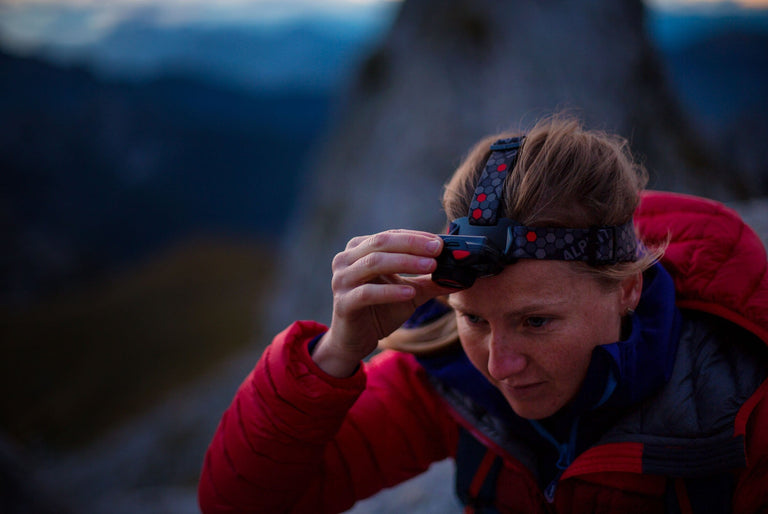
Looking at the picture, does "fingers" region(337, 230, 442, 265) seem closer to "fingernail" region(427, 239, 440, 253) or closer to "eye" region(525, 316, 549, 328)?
"fingernail" region(427, 239, 440, 253)

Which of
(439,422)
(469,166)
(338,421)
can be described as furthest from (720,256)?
(338,421)

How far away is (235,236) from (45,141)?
8068 mm

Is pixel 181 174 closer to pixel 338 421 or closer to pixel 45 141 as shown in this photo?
pixel 45 141

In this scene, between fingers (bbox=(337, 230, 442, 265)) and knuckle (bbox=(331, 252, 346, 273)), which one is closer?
fingers (bbox=(337, 230, 442, 265))

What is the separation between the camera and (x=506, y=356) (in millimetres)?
1867

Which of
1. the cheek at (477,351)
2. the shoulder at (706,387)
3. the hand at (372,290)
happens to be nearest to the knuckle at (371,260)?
the hand at (372,290)

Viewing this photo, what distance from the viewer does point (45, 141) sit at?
19.7 m

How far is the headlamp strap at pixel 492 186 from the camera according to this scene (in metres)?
1.83

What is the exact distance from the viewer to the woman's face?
179 cm

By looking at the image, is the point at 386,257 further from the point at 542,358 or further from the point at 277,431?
the point at 277,431

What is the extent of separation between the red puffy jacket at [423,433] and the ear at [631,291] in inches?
11.8

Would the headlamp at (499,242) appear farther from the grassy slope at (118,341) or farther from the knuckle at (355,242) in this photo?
the grassy slope at (118,341)

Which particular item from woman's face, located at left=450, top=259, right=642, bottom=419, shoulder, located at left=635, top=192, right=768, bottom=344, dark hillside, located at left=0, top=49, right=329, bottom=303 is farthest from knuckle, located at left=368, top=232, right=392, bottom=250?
dark hillside, located at left=0, top=49, right=329, bottom=303

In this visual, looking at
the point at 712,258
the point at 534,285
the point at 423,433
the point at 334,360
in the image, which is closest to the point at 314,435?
the point at 334,360
